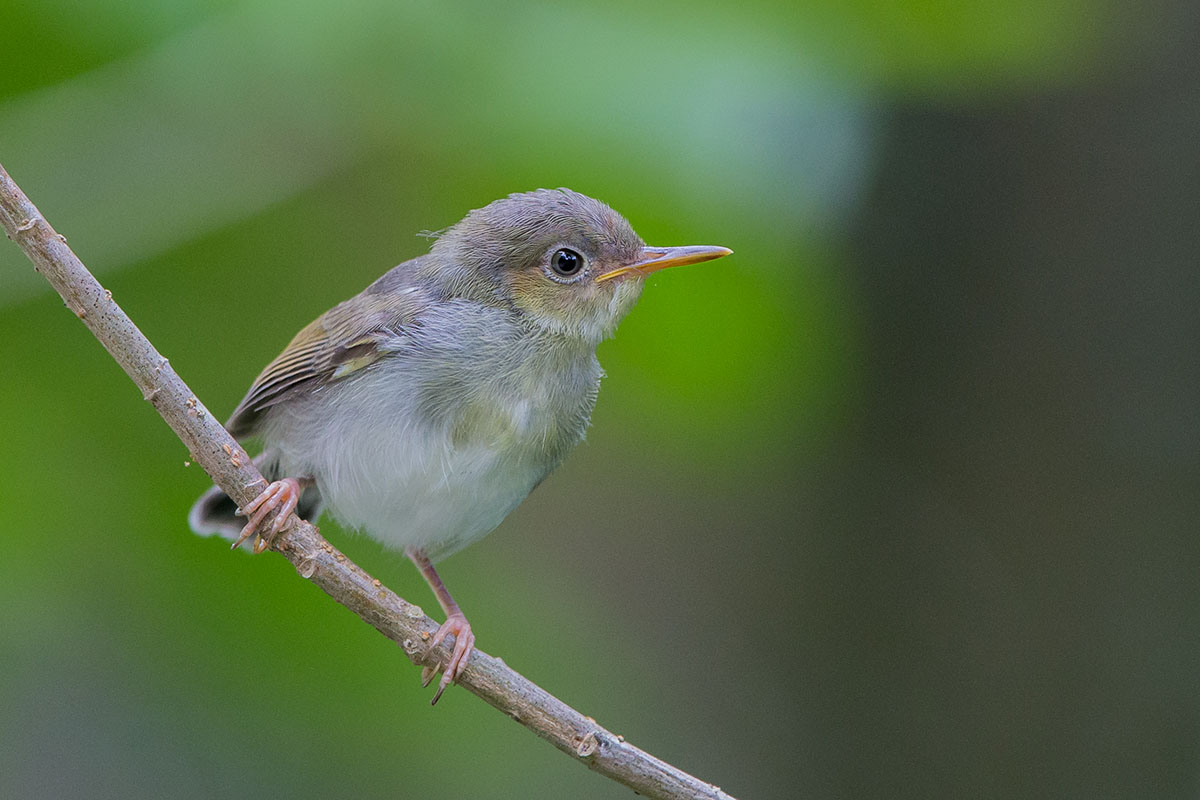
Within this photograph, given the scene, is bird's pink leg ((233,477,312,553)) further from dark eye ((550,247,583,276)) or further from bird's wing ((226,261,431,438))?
dark eye ((550,247,583,276))

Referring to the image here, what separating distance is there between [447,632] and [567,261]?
0.97 meters

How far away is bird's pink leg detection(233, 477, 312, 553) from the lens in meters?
2.66

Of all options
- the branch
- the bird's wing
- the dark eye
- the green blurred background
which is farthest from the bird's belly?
the dark eye

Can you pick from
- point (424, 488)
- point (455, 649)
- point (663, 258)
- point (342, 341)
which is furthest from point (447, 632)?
point (663, 258)

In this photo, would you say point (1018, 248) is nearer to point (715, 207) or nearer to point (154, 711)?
point (715, 207)

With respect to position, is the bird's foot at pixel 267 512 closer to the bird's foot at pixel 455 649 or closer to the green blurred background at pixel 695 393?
the green blurred background at pixel 695 393

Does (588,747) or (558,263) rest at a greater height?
(558,263)

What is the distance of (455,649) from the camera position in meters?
2.91

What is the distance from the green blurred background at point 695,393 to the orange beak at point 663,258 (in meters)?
0.05

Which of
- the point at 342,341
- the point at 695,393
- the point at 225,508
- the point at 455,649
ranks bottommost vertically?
the point at 455,649

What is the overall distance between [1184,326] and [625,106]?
296cm

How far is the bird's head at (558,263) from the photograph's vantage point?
2996mm

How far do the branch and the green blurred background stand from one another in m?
0.30

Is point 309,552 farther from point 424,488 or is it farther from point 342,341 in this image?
point 342,341
